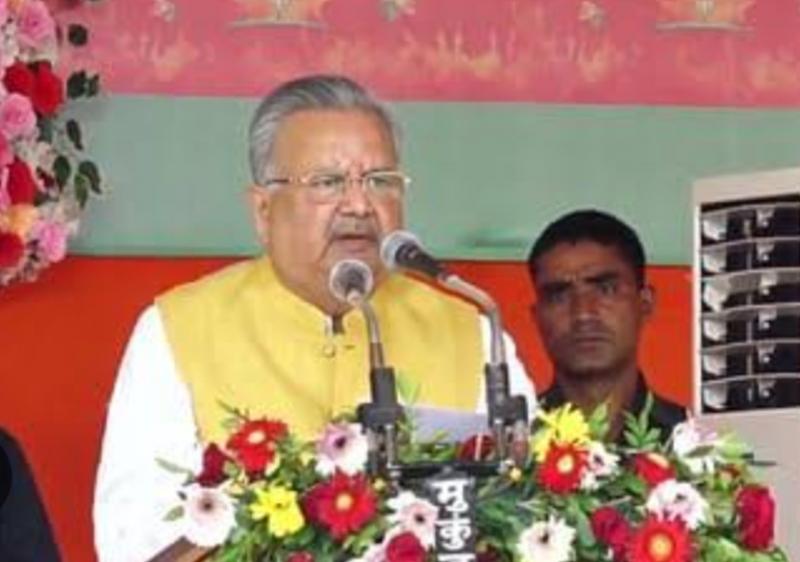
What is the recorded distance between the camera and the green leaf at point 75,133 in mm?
5121

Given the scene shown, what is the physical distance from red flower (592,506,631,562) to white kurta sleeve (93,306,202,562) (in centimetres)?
68

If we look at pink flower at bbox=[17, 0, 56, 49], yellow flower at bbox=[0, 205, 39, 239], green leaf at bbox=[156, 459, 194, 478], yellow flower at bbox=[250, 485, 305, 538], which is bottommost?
yellow flower at bbox=[250, 485, 305, 538]

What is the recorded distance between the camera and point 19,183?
4.98 metres

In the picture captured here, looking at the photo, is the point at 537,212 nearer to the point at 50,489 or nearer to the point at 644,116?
the point at 644,116

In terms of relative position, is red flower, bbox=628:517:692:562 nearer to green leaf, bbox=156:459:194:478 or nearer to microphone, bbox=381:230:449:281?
microphone, bbox=381:230:449:281

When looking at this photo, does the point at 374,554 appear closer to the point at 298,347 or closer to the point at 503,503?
the point at 503,503

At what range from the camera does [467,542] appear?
10.2ft

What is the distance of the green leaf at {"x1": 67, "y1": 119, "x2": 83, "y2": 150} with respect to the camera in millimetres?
5121

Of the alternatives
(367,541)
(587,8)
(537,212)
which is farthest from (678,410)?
(367,541)

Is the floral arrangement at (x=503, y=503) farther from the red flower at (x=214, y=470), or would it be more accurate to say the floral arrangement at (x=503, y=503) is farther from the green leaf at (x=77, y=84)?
the green leaf at (x=77, y=84)

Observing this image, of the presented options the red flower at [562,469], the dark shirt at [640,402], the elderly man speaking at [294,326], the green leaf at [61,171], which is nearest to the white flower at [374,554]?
the red flower at [562,469]

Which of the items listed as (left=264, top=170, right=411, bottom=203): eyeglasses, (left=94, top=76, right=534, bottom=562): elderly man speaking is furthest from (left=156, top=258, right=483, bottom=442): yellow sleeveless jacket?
(left=264, top=170, right=411, bottom=203): eyeglasses

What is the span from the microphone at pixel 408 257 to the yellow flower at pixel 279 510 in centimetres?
33

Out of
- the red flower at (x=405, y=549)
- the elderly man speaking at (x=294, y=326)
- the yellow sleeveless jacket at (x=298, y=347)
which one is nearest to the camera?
the red flower at (x=405, y=549)
